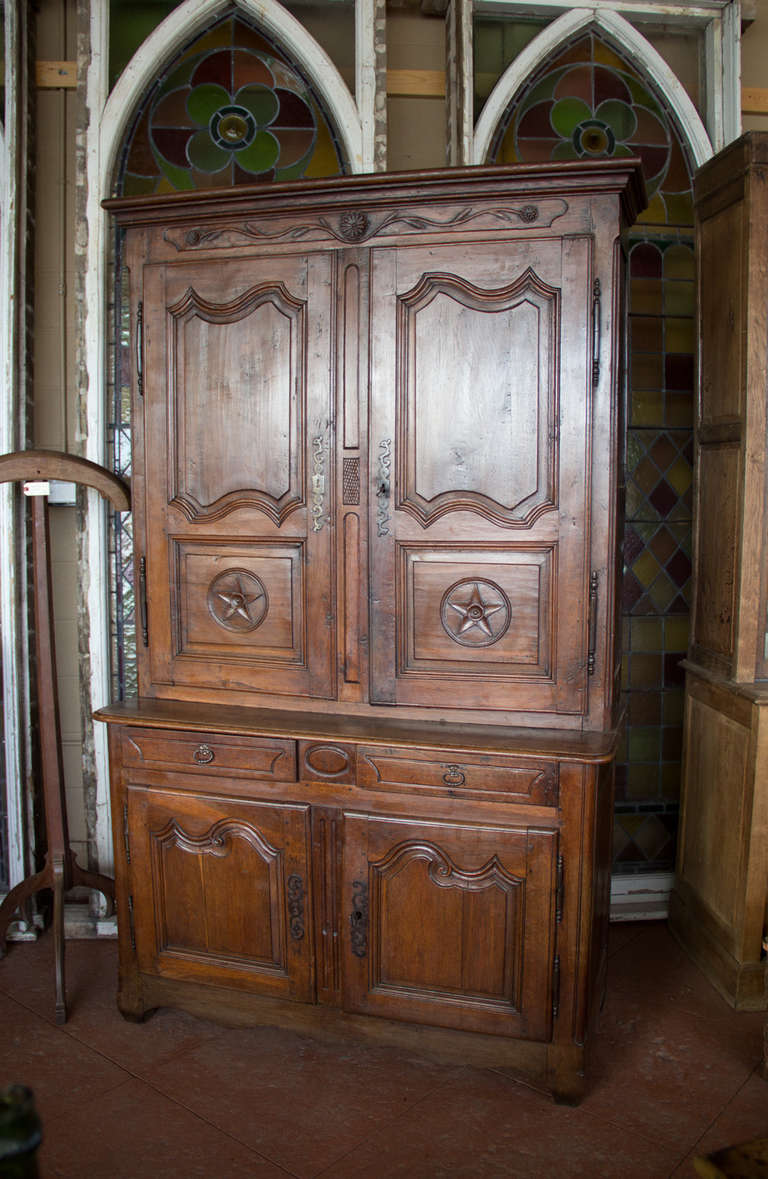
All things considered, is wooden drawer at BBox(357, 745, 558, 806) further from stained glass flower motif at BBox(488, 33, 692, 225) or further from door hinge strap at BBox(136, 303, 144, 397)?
stained glass flower motif at BBox(488, 33, 692, 225)

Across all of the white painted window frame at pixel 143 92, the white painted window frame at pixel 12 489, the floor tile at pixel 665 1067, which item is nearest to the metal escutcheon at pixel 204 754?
the white painted window frame at pixel 12 489

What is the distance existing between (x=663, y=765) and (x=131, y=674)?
6.69ft

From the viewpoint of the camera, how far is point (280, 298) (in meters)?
2.46

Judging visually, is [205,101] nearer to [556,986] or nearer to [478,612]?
[478,612]

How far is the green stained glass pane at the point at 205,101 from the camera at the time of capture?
10.3ft

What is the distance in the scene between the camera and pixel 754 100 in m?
3.22

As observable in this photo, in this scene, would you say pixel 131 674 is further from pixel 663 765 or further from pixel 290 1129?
pixel 663 765

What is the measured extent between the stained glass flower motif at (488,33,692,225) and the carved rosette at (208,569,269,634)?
184 cm

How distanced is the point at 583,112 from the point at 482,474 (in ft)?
5.62

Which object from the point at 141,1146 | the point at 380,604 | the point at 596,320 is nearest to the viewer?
the point at 141,1146

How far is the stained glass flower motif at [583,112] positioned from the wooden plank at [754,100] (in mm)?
289

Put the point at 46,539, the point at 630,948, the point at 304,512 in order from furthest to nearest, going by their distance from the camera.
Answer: the point at 630,948
the point at 46,539
the point at 304,512

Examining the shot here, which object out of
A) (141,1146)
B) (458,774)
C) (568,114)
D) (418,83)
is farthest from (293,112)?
(141,1146)

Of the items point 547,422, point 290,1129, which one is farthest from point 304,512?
point 290,1129
